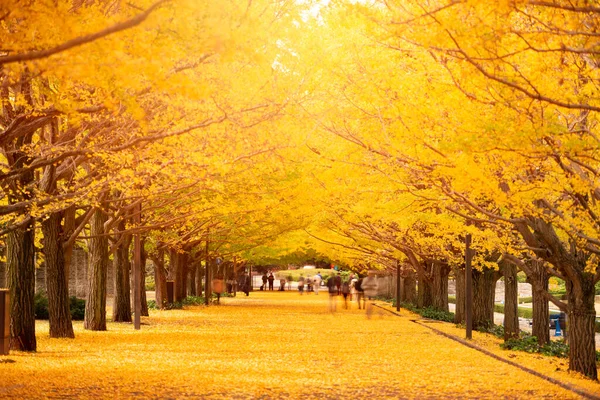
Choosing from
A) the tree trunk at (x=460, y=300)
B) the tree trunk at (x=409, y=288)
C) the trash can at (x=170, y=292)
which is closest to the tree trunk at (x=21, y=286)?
the tree trunk at (x=460, y=300)

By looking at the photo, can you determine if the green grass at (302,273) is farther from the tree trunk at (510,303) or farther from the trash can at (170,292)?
the tree trunk at (510,303)

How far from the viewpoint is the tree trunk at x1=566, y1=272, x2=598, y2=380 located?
17859 mm

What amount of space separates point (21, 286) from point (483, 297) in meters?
17.2

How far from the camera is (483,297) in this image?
31.8 m

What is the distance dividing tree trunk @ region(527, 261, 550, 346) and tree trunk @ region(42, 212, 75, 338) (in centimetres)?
1182

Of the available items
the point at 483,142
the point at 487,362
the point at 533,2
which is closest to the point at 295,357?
the point at 487,362

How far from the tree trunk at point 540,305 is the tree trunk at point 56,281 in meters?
11.8

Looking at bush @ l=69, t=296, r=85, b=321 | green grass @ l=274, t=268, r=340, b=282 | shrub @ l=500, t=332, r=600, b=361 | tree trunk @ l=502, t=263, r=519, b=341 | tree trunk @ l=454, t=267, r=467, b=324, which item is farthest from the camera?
green grass @ l=274, t=268, r=340, b=282

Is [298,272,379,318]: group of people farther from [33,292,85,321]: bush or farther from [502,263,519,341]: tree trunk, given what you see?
[33,292,85,321]: bush

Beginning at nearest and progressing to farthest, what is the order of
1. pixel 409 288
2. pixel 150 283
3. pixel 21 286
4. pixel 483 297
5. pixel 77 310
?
pixel 21 286 < pixel 483 297 < pixel 77 310 < pixel 409 288 < pixel 150 283

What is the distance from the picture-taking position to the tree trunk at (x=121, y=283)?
32.4 m

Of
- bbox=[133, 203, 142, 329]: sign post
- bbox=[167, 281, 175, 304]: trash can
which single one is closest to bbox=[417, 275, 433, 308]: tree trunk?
bbox=[167, 281, 175, 304]: trash can

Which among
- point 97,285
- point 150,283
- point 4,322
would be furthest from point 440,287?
→ point 150,283

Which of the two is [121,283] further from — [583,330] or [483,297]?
[583,330]
